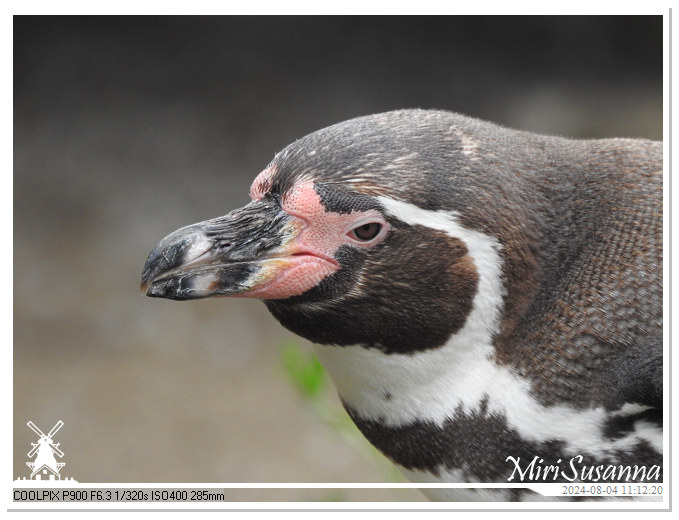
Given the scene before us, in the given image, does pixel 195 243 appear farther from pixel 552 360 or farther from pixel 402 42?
pixel 402 42

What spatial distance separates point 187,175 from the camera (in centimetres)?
527

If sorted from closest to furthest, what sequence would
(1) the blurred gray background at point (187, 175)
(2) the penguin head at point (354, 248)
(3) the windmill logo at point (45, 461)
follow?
(2) the penguin head at point (354, 248) → (3) the windmill logo at point (45, 461) → (1) the blurred gray background at point (187, 175)

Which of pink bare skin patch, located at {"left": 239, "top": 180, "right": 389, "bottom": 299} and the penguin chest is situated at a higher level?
pink bare skin patch, located at {"left": 239, "top": 180, "right": 389, "bottom": 299}

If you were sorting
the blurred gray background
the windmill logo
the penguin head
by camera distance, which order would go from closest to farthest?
the penguin head
the windmill logo
the blurred gray background

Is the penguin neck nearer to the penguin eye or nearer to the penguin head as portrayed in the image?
the penguin head

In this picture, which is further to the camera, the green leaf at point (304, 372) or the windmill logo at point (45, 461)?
the green leaf at point (304, 372)

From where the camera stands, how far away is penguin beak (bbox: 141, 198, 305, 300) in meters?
1.45

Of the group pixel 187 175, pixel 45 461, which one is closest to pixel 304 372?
pixel 45 461

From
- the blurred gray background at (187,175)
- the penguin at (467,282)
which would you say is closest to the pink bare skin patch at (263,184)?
the penguin at (467,282)

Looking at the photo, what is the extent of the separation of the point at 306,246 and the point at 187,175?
394 centimetres

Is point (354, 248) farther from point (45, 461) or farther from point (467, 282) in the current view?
point (45, 461)

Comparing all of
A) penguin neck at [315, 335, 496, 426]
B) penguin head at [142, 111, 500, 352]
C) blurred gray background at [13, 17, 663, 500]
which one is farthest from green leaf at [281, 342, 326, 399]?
blurred gray background at [13, 17, 663, 500]

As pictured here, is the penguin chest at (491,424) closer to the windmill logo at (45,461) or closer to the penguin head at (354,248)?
the penguin head at (354,248)

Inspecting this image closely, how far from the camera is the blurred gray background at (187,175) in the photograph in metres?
4.25
